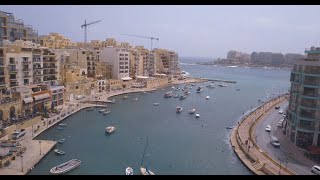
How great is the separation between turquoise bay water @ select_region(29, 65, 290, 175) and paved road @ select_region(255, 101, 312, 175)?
3.70 ft

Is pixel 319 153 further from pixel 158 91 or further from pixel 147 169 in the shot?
pixel 158 91

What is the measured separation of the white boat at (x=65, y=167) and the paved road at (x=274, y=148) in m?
6.07

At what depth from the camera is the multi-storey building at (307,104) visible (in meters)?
10.2

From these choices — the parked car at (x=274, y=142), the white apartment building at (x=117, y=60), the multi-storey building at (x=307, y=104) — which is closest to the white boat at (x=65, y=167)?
the parked car at (x=274, y=142)

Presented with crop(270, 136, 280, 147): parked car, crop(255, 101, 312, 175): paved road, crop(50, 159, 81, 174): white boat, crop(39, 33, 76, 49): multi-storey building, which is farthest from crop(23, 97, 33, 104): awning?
crop(39, 33, 76, 49): multi-storey building

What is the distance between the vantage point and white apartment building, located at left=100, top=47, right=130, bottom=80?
27.8 m

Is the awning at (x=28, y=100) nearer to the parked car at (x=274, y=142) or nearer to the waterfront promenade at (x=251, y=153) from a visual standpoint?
the waterfront promenade at (x=251, y=153)

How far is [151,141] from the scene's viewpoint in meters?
12.7

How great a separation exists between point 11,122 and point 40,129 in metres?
1.13

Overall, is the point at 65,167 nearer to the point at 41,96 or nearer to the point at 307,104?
the point at 41,96

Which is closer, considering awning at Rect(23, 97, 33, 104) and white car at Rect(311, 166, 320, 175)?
white car at Rect(311, 166, 320, 175)

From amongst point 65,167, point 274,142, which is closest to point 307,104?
point 274,142

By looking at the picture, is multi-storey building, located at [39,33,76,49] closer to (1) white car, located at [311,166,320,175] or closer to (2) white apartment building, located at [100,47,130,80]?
(2) white apartment building, located at [100,47,130,80]
